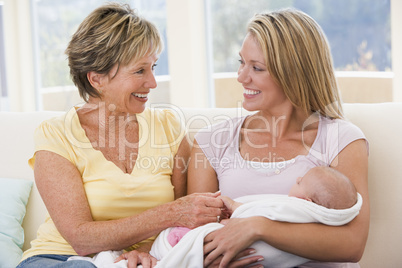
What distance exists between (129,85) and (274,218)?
2.46ft

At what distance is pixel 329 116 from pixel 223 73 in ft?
7.61

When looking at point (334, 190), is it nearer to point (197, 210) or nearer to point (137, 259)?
point (197, 210)

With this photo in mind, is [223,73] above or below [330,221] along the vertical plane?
above

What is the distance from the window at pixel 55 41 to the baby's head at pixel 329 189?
3845 millimetres

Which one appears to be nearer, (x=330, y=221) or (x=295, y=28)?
(x=330, y=221)

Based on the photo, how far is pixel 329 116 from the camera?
2.02 metres

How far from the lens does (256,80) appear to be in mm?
1977

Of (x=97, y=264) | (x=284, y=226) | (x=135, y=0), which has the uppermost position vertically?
(x=135, y=0)

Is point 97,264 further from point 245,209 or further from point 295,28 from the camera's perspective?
point 295,28

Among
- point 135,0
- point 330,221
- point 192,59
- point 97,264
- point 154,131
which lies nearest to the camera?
point 330,221

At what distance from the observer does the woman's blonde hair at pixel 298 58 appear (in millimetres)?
1942

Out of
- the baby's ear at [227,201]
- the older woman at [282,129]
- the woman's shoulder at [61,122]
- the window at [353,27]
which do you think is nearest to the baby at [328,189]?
the older woman at [282,129]

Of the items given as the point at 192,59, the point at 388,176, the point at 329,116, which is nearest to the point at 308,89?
the point at 329,116

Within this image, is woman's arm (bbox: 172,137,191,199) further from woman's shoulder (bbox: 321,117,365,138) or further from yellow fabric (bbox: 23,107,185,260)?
woman's shoulder (bbox: 321,117,365,138)
